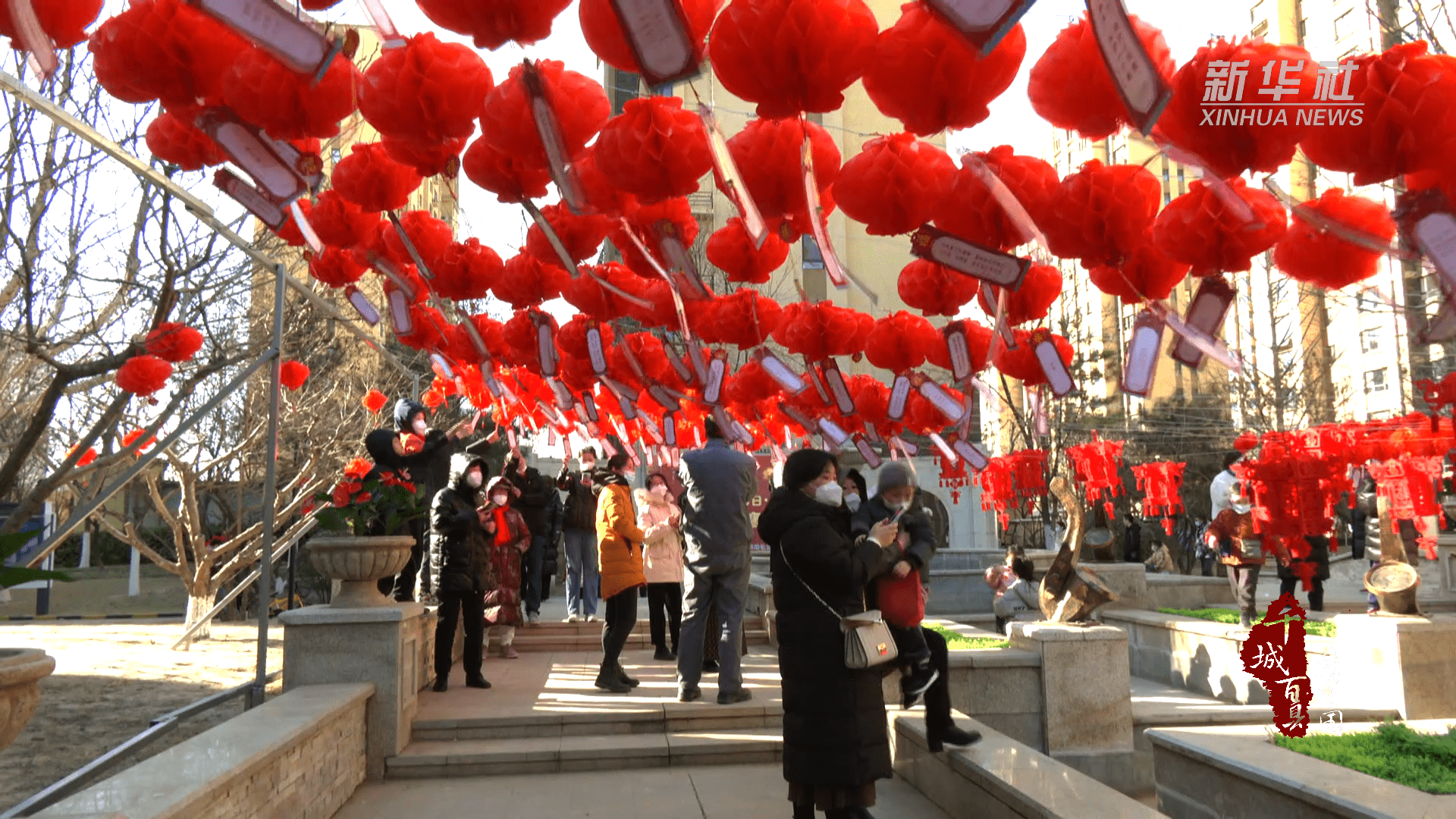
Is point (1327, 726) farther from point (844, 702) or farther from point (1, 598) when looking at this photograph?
point (1, 598)

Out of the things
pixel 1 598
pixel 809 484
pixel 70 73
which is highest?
pixel 70 73

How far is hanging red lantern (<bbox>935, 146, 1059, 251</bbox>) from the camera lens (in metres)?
4.77

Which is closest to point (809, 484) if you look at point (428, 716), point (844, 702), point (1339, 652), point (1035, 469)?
point (844, 702)

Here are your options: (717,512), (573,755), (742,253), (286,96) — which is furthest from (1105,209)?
(573,755)

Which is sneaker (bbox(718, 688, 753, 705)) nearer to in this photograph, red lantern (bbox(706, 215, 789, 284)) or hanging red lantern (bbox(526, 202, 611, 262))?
red lantern (bbox(706, 215, 789, 284))

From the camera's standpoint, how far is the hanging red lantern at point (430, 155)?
179 inches

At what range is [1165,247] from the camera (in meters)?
4.54

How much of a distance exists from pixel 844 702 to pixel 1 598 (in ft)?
80.6

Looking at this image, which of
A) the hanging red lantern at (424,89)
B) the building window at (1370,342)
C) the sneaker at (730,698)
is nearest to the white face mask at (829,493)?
the hanging red lantern at (424,89)

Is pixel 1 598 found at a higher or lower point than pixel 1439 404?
lower

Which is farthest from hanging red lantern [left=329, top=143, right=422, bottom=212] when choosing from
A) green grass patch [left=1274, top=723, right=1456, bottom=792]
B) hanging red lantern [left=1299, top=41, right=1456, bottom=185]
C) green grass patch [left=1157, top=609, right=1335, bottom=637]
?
→ green grass patch [left=1157, top=609, right=1335, bottom=637]

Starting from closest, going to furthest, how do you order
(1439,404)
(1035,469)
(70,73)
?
(70,73) < (1439,404) < (1035,469)

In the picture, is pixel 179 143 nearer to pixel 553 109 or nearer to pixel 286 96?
pixel 286 96

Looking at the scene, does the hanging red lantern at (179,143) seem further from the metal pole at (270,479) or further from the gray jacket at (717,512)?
the gray jacket at (717,512)
